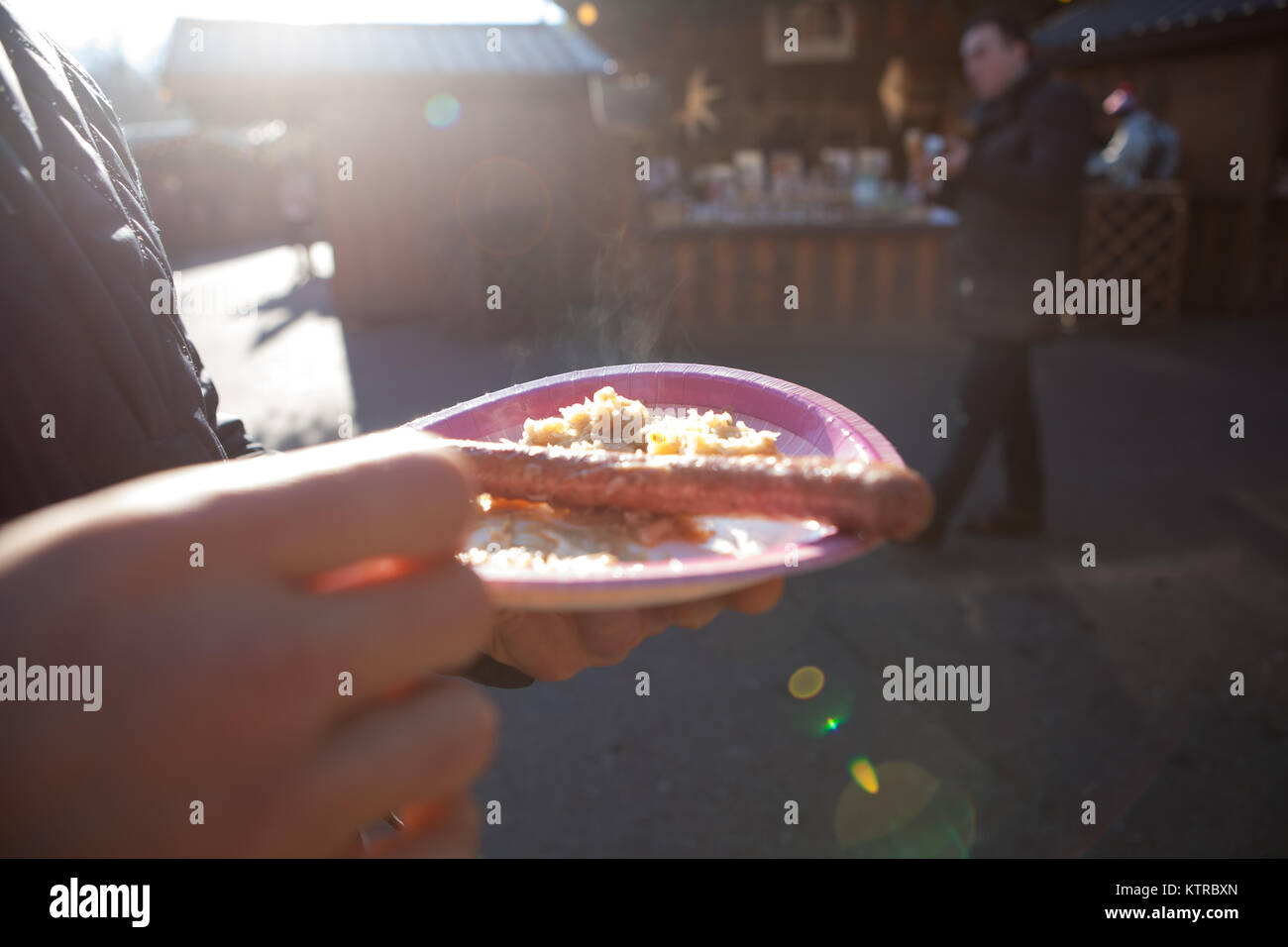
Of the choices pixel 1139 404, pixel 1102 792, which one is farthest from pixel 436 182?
pixel 1102 792

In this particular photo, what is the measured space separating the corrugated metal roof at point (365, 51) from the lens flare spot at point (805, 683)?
11.3 m

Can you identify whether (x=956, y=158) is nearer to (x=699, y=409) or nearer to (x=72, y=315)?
(x=699, y=409)

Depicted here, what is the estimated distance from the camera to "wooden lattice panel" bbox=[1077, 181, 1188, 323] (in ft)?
38.8

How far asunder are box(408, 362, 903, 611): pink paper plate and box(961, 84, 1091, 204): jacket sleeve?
13.0ft

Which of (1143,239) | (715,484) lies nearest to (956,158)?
(715,484)

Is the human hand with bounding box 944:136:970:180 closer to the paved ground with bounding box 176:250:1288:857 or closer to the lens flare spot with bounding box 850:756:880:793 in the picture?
the paved ground with bounding box 176:250:1288:857

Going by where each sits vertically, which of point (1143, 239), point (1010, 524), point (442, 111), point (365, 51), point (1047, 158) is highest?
point (365, 51)

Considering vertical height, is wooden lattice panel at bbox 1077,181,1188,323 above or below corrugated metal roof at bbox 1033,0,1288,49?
below

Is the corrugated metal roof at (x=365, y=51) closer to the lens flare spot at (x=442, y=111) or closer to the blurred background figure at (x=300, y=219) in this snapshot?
the lens flare spot at (x=442, y=111)

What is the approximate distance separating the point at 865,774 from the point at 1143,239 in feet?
37.9

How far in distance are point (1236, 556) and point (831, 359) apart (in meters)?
5.66

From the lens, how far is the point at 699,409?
2096mm

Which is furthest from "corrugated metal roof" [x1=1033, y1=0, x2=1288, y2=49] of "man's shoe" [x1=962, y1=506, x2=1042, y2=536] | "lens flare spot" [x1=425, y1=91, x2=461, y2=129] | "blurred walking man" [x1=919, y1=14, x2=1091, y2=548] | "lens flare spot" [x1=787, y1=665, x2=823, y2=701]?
"lens flare spot" [x1=787, y1=665, x2=823, y2=701]


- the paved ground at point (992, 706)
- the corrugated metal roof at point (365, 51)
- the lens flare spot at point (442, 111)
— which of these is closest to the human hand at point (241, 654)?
the paved ground at point (992, 706)
